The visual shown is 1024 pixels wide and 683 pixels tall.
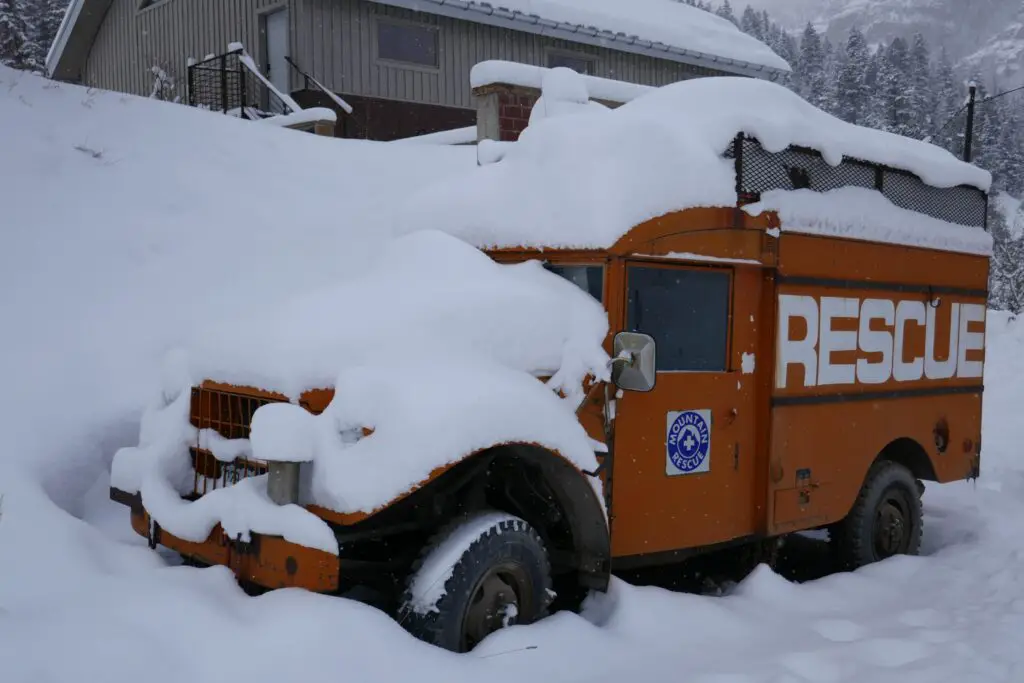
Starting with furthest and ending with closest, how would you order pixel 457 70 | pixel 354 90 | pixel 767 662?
pixel 457 70, pixel 354 90, pixel 767 662

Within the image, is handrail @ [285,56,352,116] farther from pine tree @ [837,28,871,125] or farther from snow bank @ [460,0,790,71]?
pine tree @ [837,28,871,125]

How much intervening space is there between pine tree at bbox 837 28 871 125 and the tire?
6613cm

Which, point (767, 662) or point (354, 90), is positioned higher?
point (354, 90)

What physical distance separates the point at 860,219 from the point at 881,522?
1952 millimetres

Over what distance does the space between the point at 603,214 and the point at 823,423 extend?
6.53 ft

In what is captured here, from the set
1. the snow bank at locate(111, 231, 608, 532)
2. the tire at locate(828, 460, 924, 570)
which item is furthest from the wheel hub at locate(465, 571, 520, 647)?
the tire at locate(828, 460, 924, 570)

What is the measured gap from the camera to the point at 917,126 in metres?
64.4

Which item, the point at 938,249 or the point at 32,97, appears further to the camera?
the point at 32,97

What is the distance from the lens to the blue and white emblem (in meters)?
4.62

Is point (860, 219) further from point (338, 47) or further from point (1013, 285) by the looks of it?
point (1013, 285)

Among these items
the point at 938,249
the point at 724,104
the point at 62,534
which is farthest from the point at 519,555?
the point at 938,249

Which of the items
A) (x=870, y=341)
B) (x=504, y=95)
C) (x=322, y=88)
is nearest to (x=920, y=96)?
(x=322, y=88)

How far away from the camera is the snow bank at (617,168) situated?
175 inches

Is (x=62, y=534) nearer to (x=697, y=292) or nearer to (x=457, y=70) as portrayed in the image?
(x=697, y=292)
